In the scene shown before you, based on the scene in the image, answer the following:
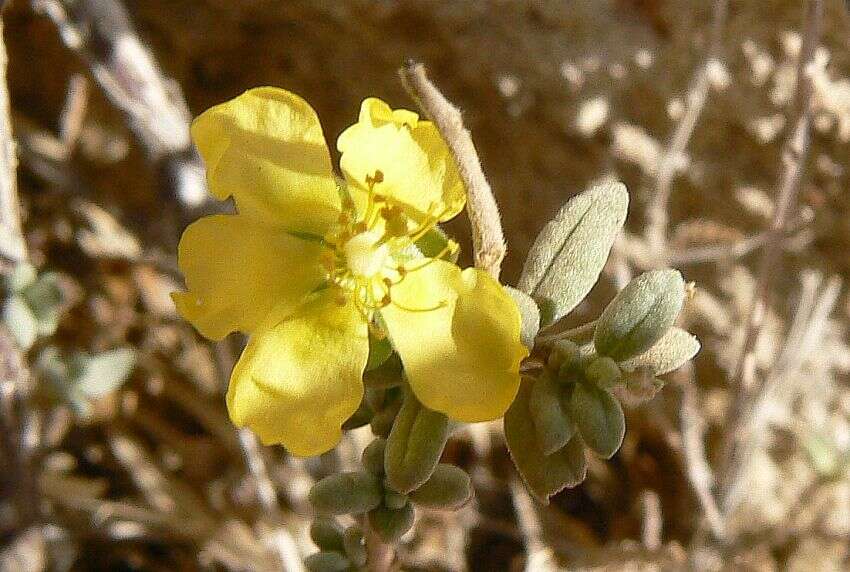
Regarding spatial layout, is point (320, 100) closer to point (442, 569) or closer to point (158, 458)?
point (158, 458)

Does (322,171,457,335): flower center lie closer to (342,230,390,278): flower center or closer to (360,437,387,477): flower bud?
(342,230,390,278): flower center

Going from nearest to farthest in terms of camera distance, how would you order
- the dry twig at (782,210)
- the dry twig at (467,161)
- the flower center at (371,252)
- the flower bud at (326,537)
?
the dry twig at (467,161) < the flower center at (371,252) < the flower bud at (326,537) < the dry twig at (782,210)

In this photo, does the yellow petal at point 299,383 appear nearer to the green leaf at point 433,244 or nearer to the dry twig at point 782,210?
the green leaf at point 433,244

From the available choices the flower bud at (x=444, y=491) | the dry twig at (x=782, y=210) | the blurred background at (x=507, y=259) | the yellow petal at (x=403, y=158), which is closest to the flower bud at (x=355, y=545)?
the flower bud at (x=444, y=491)

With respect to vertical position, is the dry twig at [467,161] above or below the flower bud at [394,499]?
above

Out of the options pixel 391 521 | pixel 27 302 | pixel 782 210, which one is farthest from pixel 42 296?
pixel 782 210

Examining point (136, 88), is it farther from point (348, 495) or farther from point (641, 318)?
point (641, 318)
